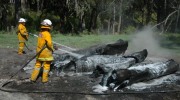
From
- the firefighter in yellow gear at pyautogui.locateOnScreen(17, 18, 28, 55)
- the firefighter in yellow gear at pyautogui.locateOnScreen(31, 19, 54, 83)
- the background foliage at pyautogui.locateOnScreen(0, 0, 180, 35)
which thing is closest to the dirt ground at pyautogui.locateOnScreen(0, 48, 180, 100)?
the firefighter in yellow gear at pyautogui.locateOnScreen(31, 19, 54, 83)

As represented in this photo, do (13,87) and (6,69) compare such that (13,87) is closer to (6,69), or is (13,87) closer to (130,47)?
(6,69)

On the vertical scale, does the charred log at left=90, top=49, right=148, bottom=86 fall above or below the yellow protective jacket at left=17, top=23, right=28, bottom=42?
below

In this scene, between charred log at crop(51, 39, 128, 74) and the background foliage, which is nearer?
charred log at crop(51, 39, 128, 74)

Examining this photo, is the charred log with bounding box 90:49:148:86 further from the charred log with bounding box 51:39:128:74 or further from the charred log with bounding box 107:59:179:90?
the charred log with bounding box 51:39:128:74

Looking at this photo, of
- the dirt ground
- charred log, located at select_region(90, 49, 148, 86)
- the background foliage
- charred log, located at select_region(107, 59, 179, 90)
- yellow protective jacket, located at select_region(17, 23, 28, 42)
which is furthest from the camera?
the background foliage

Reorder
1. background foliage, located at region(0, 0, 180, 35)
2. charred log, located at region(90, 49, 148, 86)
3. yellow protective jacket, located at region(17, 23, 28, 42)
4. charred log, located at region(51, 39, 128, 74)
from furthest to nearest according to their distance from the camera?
background foliage, located at region(0, 0, 180, 35) < yellow protective jacket, located at region(17, 23, 28, 42) < charred log, located at region(51, 39, 128, 74) < charred log, located at region(90, 49, 148, 86)

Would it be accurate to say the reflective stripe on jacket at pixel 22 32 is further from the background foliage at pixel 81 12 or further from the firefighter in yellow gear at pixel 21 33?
the background foliage at pixel 81 12

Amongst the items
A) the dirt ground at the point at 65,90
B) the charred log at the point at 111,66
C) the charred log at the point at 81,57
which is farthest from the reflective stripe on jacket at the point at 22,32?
the charred log at the point at 111,66

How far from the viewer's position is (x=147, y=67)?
8.91 metres

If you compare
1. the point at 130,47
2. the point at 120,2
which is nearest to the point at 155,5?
the point at 120,2

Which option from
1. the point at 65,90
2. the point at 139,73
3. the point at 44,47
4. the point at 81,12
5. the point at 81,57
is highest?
the point at 81,12

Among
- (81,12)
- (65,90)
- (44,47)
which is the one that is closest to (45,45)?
(44,47)

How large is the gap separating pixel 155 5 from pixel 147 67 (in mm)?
30754

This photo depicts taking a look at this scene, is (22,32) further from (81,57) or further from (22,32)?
(81,57)
